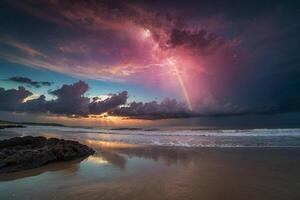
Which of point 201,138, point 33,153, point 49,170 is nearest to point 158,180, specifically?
point 49,170

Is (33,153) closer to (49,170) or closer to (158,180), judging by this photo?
(49,170)

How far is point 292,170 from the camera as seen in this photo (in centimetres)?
899

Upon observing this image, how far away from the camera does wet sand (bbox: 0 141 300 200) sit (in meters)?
6.04

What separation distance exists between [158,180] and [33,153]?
580 centimetres

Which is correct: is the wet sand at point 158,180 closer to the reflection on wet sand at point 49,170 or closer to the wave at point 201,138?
the reflection on wet sand at point 49,170

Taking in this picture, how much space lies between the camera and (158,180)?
7.47m

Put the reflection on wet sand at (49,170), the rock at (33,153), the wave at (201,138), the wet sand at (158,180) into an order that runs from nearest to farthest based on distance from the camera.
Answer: the wet sand at (158,180)
the reflection on wet sand at (49,170)
the rock at (33,153)
the wave at (201,138)

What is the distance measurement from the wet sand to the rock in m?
0.54

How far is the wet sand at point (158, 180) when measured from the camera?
6035 millimetres

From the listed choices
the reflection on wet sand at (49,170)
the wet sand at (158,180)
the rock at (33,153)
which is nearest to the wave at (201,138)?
the wet sand at (158,180)

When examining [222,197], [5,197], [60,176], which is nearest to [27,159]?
[60,176]

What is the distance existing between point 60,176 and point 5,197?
2.36m

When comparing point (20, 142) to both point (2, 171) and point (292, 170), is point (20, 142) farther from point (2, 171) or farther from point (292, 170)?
point (292, 170)

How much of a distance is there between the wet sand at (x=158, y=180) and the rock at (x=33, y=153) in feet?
1.76
